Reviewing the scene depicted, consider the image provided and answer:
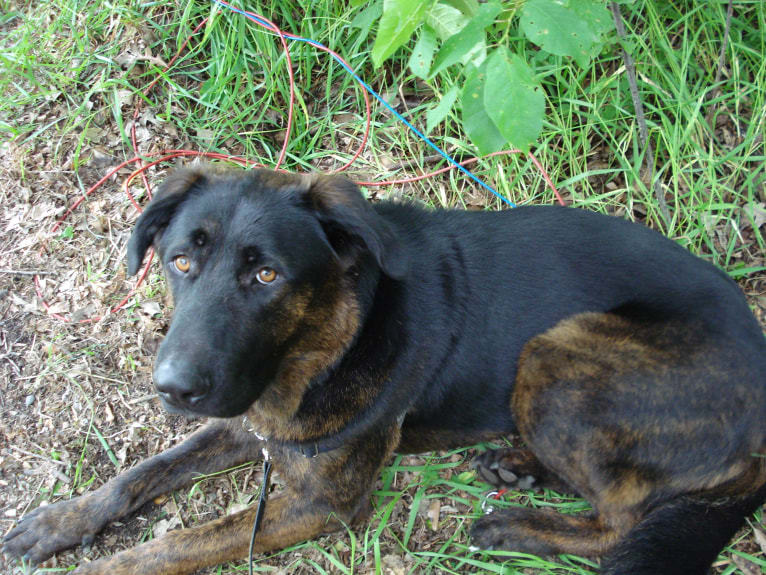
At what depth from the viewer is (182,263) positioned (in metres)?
2.36

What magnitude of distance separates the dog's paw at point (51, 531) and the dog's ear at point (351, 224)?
1.72m

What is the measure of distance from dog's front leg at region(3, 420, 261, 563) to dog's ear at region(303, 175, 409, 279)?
46.2 inches

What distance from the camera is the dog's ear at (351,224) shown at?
2.31 meters

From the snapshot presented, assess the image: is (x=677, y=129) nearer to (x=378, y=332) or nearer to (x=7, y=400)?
(x=378, y=332)

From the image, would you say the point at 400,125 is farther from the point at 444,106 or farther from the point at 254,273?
the point at 254,273

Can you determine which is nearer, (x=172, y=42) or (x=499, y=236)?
(x=499, y=236)

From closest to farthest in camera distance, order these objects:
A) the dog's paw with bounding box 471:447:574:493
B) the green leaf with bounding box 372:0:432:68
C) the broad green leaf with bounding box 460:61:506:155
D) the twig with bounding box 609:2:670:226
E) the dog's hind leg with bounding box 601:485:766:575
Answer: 1. the green leaf with bounding box 372:0:432:68
2. the dog's hind leg with bounding box 601:485:766:575
3. the broad green leaf with bounding box 460:61:506:155
4. the dog's paw with bounding box 471:447:574:493
5. the twig with bounding box 609:2:670:226

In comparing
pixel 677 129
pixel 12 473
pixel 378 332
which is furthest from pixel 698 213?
pixel 12 473

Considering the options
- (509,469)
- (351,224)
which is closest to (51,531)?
(351,224)

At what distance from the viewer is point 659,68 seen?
3.83m

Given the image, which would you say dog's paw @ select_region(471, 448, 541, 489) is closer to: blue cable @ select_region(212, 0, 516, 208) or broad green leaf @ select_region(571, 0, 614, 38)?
blue cable @ select_region(212, 0, 516, 208)

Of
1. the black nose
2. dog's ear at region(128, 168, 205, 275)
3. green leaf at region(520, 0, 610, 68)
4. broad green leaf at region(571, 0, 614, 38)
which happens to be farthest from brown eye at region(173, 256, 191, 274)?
broad green leaf at region(571, 0, 614, 38)

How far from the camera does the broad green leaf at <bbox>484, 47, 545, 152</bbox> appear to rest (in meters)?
2.14

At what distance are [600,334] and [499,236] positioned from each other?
61 cm
